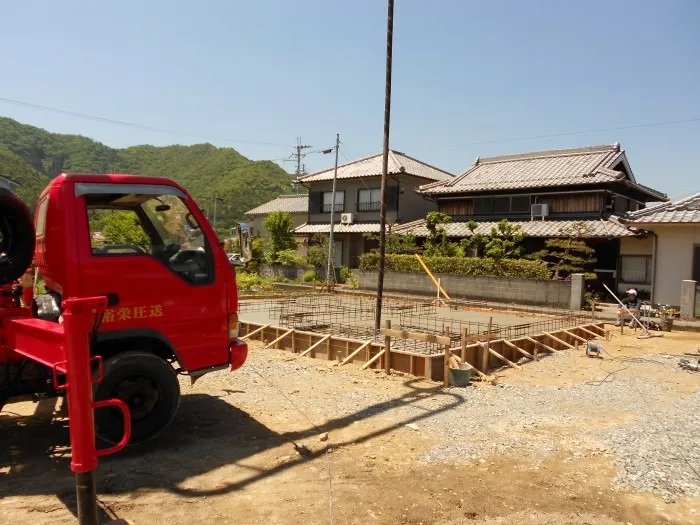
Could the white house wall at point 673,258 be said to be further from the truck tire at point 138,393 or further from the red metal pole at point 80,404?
the red metal pole at point 80,404

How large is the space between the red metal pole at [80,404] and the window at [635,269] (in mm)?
19977

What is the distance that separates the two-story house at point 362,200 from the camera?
94.9ft

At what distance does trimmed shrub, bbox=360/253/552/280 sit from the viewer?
62.9 ft

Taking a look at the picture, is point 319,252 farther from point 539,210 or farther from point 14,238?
point 14,238

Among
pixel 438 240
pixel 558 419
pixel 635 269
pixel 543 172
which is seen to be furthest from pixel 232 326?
pixel 543 172

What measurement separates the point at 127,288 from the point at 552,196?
2124cm

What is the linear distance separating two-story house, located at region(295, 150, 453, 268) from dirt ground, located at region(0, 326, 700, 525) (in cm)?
2081

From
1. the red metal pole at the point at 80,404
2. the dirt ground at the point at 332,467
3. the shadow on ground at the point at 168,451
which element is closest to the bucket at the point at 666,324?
the dirt ground at the point at 332,467

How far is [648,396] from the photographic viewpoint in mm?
7801

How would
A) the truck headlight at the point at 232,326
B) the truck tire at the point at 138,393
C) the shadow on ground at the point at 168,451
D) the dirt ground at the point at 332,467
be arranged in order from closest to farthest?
the dirt ground at the point at 332,467 → the shadow on ground at the point at 168,451 → the truck tire at the point at 138,393 → the truck headlight at the point at 232,326

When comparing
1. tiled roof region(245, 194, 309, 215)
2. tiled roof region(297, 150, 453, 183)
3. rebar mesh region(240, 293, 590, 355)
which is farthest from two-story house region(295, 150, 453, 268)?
rebar mesh region(240, 293, 590, 355)

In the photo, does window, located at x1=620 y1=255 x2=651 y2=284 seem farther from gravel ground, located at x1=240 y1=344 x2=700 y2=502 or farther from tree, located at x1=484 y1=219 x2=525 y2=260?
gravel ground, located at x1=240 y1=344 x2=700 y2=502

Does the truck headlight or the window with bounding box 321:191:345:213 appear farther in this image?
the window with bounding box 321:191:345:213

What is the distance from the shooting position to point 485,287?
65.5ft
